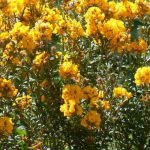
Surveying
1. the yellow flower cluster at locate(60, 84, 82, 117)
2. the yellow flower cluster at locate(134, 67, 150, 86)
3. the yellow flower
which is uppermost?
the yellow flower cluster at locate(134, 67, 150, 86)

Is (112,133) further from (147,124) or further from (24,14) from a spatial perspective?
(24,14)

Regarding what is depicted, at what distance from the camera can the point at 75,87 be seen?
3.79m

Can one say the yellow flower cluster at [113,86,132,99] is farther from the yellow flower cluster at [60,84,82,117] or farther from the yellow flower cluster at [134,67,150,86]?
the yellow flower cluster at [60,84,82,117]

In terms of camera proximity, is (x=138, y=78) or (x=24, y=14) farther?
(x=24, y=14)

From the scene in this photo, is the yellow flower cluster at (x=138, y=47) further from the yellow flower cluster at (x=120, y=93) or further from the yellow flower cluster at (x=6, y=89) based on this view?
the yellow flower cluster at (x=6, y=89)

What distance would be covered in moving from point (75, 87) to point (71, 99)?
0.11 meters

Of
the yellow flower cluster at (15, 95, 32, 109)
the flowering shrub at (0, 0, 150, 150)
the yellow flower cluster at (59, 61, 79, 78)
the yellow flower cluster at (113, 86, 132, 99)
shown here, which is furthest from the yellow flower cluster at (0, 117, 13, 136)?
the yellow flower cluster at (113, 86, 132, 99)

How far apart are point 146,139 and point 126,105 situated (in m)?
0.39

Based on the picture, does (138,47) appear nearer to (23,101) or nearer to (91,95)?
(91,95)

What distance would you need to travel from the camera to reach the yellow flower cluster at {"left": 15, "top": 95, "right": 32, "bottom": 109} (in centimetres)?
425

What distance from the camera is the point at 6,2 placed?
478 cm

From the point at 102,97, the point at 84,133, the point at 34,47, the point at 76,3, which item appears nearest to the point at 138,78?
the point at 102,97

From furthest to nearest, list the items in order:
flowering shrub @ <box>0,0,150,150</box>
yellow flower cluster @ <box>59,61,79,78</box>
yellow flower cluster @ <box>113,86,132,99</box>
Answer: yellow flower cluster @ <box>113,86,132,99</box> → flowering shrub @ <box>0,0,150,150</box> → yellow flower cluster @ <box>59,61,79,78</box>

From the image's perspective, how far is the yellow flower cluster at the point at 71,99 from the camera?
12.2ft
